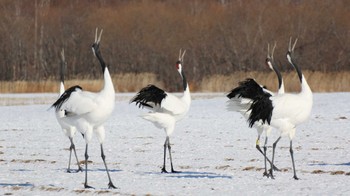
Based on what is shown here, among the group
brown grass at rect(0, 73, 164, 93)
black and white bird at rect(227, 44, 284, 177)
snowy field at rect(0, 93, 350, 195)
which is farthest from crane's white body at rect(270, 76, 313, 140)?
brown grass at rect(0, 73, 164, 93)

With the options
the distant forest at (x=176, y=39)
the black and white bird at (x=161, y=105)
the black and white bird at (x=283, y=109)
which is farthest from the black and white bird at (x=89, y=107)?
the distant forest at (x=176, y=39)

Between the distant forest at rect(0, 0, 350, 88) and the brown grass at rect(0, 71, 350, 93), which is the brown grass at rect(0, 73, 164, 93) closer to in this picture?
the brown grass at rect(0, 71, 350, 93)

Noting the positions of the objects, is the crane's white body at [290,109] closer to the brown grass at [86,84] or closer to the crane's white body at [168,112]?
the crane's white body at [168,112]

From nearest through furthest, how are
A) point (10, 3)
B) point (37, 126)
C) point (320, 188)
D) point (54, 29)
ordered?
point (320, 188)
point (37, 126)
point (54, 29)
point (10, 3)

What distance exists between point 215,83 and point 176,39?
40.4ft

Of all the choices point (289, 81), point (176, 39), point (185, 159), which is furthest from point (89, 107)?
point (176, 39)

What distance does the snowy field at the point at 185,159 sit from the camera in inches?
440

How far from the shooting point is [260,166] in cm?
1350

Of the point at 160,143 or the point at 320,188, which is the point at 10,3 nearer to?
the point at 160,143

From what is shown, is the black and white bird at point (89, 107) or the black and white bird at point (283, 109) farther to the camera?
the black and white bird at point (283, 109)

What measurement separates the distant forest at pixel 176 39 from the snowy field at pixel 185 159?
78.3 feet

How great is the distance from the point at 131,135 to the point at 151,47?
104 ft

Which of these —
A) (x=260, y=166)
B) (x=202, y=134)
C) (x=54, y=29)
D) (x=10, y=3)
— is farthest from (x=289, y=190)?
(x=10, y=3)

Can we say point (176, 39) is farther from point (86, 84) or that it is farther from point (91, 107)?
point (91, 107)
